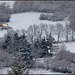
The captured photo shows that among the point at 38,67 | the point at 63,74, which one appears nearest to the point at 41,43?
the point at 38,67

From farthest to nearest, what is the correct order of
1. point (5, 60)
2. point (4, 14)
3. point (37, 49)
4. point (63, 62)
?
point (4, 14), point (37, 49), point (5, 60), point (63, 62)

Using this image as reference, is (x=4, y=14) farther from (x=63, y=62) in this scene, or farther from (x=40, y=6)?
(x=63, y=62)

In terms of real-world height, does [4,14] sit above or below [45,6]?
below

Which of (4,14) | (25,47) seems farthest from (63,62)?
(4,14)

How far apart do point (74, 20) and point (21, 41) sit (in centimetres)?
893

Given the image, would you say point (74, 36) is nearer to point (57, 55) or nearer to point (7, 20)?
point (57, 55)

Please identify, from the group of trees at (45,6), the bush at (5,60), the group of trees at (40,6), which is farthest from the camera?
the group of trees at (40,6)

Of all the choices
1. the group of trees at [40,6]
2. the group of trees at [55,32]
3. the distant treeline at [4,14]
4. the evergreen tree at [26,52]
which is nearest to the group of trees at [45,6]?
the group of trees at [40,6]

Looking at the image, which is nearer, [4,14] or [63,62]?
[63,62]

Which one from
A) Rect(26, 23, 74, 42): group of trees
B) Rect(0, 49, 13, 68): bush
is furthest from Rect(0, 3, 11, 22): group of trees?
Rect(0, 49, 13, 68): bush

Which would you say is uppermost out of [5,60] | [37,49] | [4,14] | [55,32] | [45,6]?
[45,6]

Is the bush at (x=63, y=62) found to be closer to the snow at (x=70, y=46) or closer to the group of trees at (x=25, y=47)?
the group of trees at (x=25, y=47)

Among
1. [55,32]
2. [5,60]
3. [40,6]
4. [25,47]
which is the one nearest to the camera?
[5,60]

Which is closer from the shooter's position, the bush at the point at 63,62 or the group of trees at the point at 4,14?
the bush at the point at 63,62
